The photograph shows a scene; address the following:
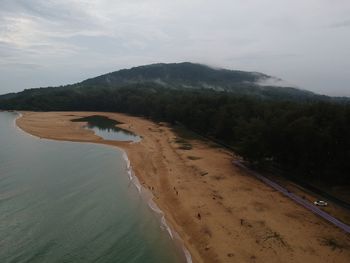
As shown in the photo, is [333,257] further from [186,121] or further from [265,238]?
[186,121]

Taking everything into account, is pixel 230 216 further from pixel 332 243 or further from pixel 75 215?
pixel 75 215

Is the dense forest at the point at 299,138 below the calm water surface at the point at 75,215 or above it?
above

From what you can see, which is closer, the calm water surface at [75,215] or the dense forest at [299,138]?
the calm water surface at [75,215]

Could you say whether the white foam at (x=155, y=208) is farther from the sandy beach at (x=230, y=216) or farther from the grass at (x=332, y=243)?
the grass at (x=332, y=243)

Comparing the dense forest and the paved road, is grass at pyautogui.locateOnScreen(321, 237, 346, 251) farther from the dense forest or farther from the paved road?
the dense forest

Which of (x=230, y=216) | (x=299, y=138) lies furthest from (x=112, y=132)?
(x=230, y=216)

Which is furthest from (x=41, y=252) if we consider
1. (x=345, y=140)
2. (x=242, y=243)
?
(x=345, y=140)

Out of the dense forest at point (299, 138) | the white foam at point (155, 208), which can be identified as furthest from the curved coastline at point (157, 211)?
the dense forest at point (299, 138)
